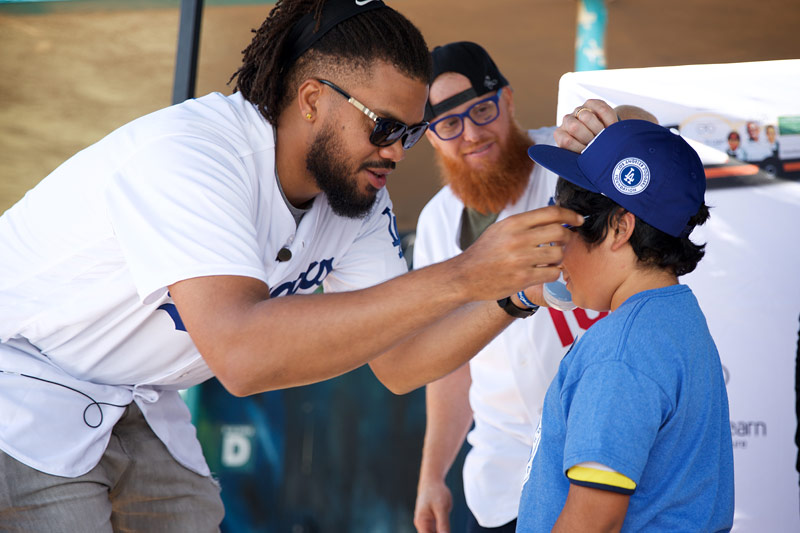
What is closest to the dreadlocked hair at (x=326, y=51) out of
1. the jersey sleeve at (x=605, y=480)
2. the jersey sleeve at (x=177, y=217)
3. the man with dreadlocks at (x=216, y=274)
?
the man with dreadlocks at (x=216, y=274)

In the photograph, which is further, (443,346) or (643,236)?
(443,346)

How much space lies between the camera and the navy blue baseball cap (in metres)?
1.73

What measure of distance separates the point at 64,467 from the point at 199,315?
0.62 m

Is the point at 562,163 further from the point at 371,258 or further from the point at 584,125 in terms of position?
the point at 371,258

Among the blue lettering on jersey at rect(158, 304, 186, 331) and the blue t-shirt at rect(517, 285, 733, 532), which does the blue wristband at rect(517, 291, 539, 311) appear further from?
the blue lettering on jersey at rect(158, 304, 186, 331)

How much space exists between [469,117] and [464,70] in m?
0.20

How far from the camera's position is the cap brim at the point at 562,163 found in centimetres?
178

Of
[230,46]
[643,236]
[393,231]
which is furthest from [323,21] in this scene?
[230,46]

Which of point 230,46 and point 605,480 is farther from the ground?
point 230,46

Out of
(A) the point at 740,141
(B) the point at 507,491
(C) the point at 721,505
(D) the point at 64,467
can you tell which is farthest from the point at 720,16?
(D) the point at 64,467

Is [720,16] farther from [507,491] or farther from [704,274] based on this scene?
[507,491]

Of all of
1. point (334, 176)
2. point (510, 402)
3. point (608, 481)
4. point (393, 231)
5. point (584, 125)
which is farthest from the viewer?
point (510, 402)

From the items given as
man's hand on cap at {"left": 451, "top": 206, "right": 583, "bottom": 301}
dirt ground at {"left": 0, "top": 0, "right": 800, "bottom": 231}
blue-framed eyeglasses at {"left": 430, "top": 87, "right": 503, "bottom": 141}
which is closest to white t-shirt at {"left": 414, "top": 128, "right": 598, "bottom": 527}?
blue-framed eyeglasses at {"left": 430, "top": 87, "right": 503, "bottom": 141}

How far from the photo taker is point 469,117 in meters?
3.30
